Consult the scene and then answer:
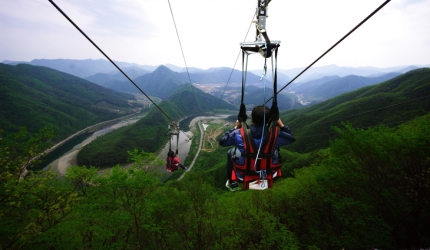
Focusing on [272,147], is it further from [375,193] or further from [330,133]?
[330,133]

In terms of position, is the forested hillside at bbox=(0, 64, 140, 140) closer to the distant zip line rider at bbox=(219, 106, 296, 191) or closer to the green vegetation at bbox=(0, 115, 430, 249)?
the green vegetation at bbox=(0, 115, 430, 249)

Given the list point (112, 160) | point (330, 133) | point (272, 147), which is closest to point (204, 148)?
point (112, 160)

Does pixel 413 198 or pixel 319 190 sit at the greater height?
pixel 413 198

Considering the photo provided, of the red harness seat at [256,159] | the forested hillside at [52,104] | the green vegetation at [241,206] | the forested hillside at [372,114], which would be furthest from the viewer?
the forested hillside at [52,104]

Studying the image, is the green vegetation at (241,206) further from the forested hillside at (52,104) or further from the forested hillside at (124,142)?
the forested hillside at (52,104)

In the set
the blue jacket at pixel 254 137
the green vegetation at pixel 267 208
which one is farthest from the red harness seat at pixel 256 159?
the green vegetation at pixel 267 208

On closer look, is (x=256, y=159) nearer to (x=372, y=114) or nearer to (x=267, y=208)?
(x=267, y=208)

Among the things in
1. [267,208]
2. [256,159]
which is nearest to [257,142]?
[256,159]

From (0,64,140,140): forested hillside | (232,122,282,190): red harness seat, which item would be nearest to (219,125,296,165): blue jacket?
(232,122,282,190): red harness seat
